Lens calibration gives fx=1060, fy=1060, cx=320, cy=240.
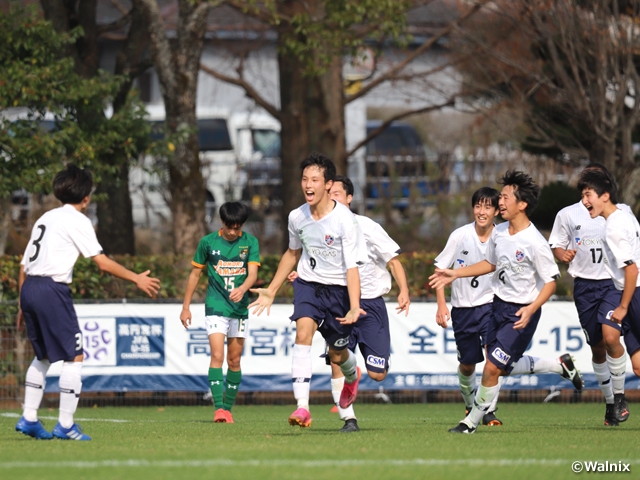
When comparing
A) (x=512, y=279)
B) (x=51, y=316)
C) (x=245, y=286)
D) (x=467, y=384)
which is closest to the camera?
(x=51, y=316)

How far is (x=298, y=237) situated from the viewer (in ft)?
28.3

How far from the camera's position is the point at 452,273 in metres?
8.46

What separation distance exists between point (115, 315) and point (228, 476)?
8410mm

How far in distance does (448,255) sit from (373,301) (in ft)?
3.46

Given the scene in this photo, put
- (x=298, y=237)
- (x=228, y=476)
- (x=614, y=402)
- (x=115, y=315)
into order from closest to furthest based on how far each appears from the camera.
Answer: (x=228, y=476) → (x=298, y=237) → (x=614, y=402) → (x=115, y=315)

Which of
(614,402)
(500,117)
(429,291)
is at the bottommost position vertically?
(614,402)

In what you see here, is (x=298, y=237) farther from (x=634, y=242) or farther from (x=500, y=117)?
(x=500, y=117)

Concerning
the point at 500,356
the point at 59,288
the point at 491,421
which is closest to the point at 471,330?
the point at 491,421

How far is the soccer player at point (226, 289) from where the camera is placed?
A: 1073 centimetres

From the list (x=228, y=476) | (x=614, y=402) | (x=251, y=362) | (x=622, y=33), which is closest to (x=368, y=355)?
(x=614, y=402)

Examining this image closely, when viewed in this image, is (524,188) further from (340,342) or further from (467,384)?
(467,384)

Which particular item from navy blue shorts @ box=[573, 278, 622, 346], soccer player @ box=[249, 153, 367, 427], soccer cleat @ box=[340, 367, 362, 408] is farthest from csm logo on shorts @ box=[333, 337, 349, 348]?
navy blue shorts @ box=[573, 278, 622, 346]

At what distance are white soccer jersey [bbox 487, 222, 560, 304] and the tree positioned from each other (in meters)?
7.62

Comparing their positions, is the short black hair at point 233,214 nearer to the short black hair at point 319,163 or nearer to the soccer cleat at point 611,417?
the short black hair at point 319,163
